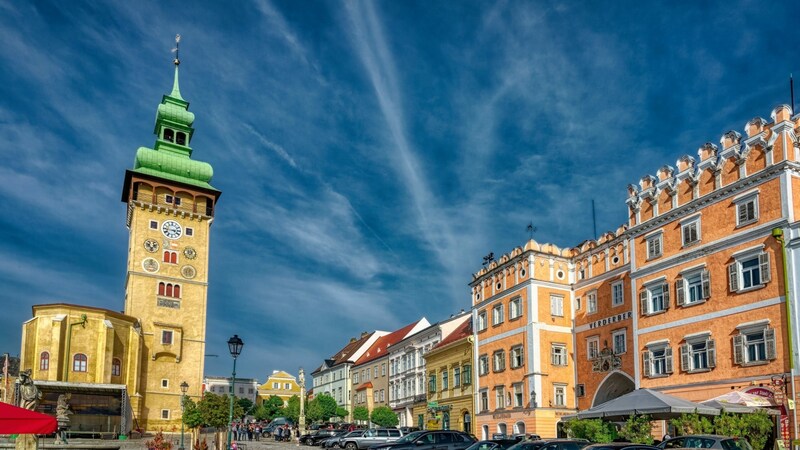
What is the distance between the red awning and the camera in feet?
38.0

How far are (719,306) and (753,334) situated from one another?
1.99 m

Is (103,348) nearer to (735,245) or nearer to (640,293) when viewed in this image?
(640,293)

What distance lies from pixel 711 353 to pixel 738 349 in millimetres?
1439

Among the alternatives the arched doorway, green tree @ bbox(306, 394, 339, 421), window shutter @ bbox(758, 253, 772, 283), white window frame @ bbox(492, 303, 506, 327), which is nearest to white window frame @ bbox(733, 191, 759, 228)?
window shutter @ bbox(758, 253, 772, 283)

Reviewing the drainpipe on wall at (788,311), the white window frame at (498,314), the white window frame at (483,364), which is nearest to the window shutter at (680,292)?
the drainpipe on wall at (788,311)

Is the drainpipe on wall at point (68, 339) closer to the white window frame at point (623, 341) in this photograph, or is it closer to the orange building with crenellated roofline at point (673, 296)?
the orange building with crenellated roofline at point (673, 296)

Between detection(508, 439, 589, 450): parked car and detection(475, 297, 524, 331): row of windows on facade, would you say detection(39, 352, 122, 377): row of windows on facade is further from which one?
detection(508, 439, 589, 450): parked car

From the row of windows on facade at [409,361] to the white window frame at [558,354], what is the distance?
699 inches

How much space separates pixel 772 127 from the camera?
29734 mm

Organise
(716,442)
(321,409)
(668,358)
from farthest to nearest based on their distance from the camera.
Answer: (321,409) → (668,358) → (716,442)

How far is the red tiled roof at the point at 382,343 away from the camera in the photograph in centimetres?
7699

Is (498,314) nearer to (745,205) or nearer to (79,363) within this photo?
(745,205)

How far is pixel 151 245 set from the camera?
72.6m

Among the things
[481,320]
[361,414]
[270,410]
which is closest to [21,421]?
[481,320]
